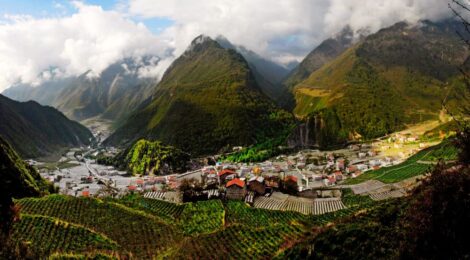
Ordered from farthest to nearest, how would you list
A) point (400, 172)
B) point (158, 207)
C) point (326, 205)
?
point (400, 172) → point (326, 205) → point (158, 207)

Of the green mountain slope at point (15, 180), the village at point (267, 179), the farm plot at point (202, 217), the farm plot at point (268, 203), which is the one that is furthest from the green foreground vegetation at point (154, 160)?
the farm plot at point (202, 217)

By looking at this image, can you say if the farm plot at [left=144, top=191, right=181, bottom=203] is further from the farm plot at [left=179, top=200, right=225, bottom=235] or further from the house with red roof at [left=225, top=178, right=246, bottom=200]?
the farm plot at [left=179, top=200, right=225, bottom=235]

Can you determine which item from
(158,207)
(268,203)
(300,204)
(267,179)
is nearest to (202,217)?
(158,207)

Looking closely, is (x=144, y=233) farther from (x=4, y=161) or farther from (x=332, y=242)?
(x=4, y=161)

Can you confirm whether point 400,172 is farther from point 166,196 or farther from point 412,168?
point 166,196

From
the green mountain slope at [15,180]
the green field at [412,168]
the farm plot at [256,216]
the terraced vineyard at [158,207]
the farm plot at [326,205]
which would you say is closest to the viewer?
the farm plot at [256,216]

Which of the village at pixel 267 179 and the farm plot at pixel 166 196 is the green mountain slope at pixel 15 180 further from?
the farm plot at pixel 166 196

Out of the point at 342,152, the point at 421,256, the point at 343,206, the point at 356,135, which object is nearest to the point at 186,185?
the point at 343,206
